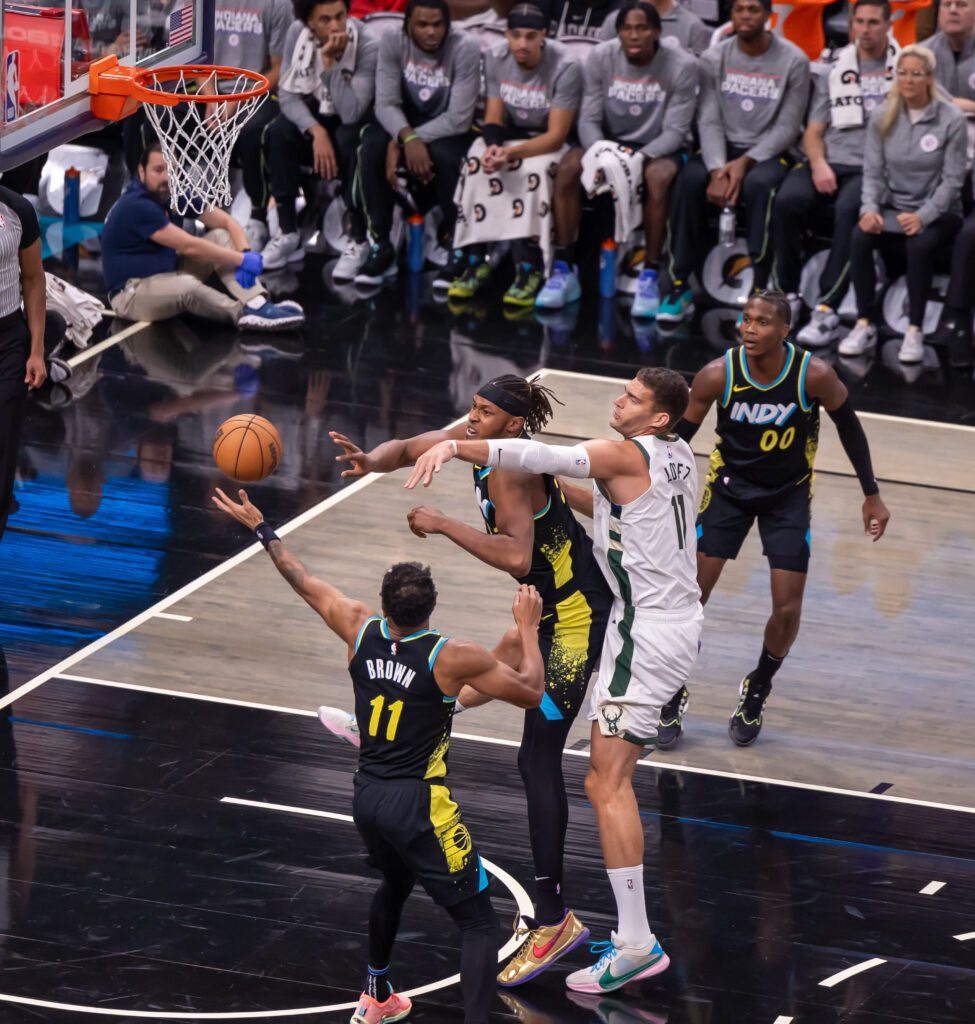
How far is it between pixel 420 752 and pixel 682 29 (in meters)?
9.75

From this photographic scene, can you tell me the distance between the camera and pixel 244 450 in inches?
282

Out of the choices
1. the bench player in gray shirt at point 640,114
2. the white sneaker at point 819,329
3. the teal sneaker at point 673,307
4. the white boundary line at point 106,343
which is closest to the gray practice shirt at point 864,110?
→ the bench player in gray shirt at point 640,114

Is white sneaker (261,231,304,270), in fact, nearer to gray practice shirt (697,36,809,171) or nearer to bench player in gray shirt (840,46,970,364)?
gray practice shirt (697,36,809,171)

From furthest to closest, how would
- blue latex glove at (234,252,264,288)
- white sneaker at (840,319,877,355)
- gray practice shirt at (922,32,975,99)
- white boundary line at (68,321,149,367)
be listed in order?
gray practice shirt at (922,32,975,99), white sneaker at (840,319,877,355), blue latex glove at (234,252,264,288), white boundary line at (68,321,149,367)

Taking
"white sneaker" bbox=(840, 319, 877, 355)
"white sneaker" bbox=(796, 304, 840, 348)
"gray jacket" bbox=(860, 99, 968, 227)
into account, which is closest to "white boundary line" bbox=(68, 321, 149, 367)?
"white sneaker" bbox=(796, 304, 840, 348)

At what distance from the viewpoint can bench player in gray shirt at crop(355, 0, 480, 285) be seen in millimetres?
13516

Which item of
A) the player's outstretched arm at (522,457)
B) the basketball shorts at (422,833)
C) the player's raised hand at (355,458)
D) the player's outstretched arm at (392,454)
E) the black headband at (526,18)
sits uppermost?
the black headband at (526,18)

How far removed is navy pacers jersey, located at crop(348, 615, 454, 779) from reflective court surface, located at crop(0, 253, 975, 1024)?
0.87m

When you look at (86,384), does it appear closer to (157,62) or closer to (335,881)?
(157,62)

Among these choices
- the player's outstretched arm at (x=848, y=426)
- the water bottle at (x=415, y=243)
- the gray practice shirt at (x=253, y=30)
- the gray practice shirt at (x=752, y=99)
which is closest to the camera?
the player's outstretched arm at (x=848, y=426)

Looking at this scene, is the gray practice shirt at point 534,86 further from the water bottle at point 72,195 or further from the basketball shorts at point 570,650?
the basketball shorts at point 570,650

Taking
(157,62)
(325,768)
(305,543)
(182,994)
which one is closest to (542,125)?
(157,62)

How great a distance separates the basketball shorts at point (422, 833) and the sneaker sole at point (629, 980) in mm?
696

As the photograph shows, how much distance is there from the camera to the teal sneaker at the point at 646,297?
13406mm
